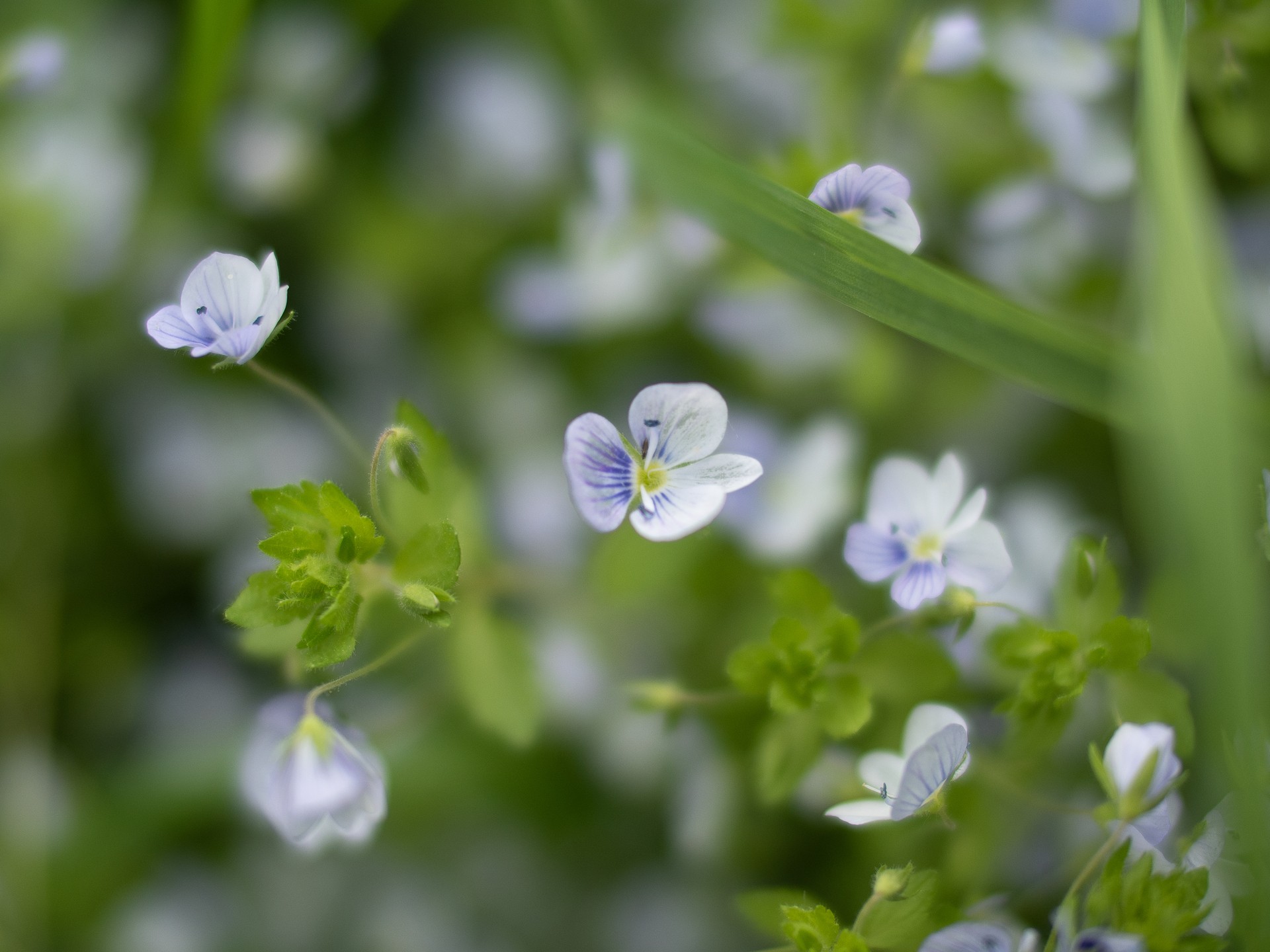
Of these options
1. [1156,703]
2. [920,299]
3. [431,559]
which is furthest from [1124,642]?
[431,559]

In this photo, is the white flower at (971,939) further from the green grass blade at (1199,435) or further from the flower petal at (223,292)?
the flower petal at (223,292)

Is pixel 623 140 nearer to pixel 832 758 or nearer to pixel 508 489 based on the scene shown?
pixel 508 489

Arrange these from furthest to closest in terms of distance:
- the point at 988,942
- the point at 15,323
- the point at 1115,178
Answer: the point at 15,323 → the point at 1115,178 → the point at 988,942

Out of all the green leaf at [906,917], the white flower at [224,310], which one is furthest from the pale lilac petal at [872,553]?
the white flower at [224,310]

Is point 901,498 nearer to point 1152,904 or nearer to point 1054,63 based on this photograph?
point 1152,904

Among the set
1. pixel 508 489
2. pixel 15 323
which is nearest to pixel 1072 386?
pixel 508 489

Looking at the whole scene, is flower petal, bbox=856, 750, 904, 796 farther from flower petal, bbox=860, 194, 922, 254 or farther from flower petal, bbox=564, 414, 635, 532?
flower petal, bbox=860, 194, 922, 254
